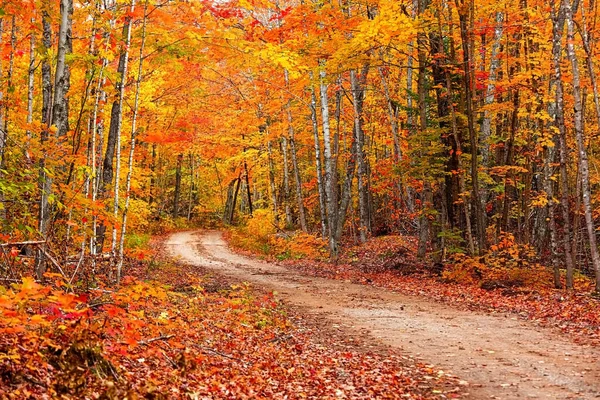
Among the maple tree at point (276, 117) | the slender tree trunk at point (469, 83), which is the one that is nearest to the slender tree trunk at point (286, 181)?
the maple tree at point (276, 117)

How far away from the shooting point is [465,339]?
9133 mm

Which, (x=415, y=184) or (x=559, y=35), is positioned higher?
(x=559, y=35)

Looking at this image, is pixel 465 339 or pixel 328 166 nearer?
pixel 465 339

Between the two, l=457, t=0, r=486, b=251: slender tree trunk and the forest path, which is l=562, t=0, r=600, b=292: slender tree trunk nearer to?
the forest path

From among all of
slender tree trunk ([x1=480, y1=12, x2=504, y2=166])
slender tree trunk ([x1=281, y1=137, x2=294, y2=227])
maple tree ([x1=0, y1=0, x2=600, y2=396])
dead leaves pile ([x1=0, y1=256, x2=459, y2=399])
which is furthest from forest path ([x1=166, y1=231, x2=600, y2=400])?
slender tree trunk ([x1=281, y1=137, x2=294, y2=227])

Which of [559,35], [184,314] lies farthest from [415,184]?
[184,314]

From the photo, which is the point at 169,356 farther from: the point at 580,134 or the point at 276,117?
the point at 276,117

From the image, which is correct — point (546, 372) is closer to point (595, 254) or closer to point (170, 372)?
point (170, 372)

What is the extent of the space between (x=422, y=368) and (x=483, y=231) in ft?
30.9

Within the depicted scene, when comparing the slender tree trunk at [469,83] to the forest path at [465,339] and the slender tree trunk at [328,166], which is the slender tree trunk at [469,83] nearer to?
the forest path at [465,339]

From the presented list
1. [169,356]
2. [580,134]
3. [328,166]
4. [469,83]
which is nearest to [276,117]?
[328,166]

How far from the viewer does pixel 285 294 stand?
45.5ft

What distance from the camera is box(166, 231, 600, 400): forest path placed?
6.69 metres

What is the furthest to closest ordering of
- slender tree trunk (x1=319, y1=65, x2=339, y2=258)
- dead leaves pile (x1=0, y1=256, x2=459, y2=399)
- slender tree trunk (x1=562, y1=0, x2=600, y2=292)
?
→ slender tree trunk (x1=319, y1=65, x2=339, y2=258)
slender tree trunk (x1=562, y1=0, x2=600, y2=292)
dead leaves pile (x1=0, y1=256, x2=459, y2=399)
